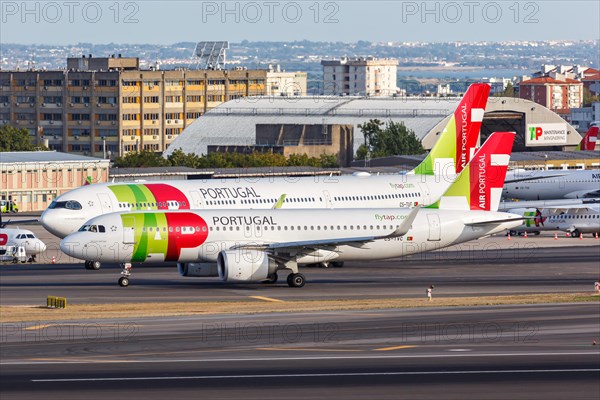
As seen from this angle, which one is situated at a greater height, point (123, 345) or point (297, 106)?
point (297, 106)

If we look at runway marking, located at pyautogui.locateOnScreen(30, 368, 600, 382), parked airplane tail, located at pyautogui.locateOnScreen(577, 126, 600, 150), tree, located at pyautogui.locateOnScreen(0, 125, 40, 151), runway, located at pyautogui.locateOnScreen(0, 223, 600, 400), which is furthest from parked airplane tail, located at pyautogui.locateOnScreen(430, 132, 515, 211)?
parked airplane tail, located at pyautogui.locateOnScreen(577, 126, 600, 150)

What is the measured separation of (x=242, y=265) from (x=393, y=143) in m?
99.3

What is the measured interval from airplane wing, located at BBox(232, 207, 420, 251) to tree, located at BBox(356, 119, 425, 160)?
95304 mm

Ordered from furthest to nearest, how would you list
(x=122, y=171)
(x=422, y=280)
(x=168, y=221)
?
(x=122, y=171)
(x=422, y=280)
(x=168, y=221)

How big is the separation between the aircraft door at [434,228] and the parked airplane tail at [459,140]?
17.0 m

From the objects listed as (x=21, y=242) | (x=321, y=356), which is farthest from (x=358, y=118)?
(x=321, y=356)

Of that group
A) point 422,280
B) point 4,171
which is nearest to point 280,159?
point 4,171

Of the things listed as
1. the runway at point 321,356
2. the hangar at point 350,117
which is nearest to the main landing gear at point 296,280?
the runway at point 321,356

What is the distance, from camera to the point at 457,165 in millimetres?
79312

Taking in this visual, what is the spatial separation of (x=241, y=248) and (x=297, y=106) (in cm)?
11393

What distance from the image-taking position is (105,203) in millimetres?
69875

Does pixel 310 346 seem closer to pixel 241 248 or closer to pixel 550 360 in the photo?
pixel 550 360

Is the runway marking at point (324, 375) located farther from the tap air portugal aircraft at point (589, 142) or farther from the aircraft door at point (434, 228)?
the tap air portugal aircraft at point (589, 142)

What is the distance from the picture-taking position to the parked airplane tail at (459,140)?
258ft
